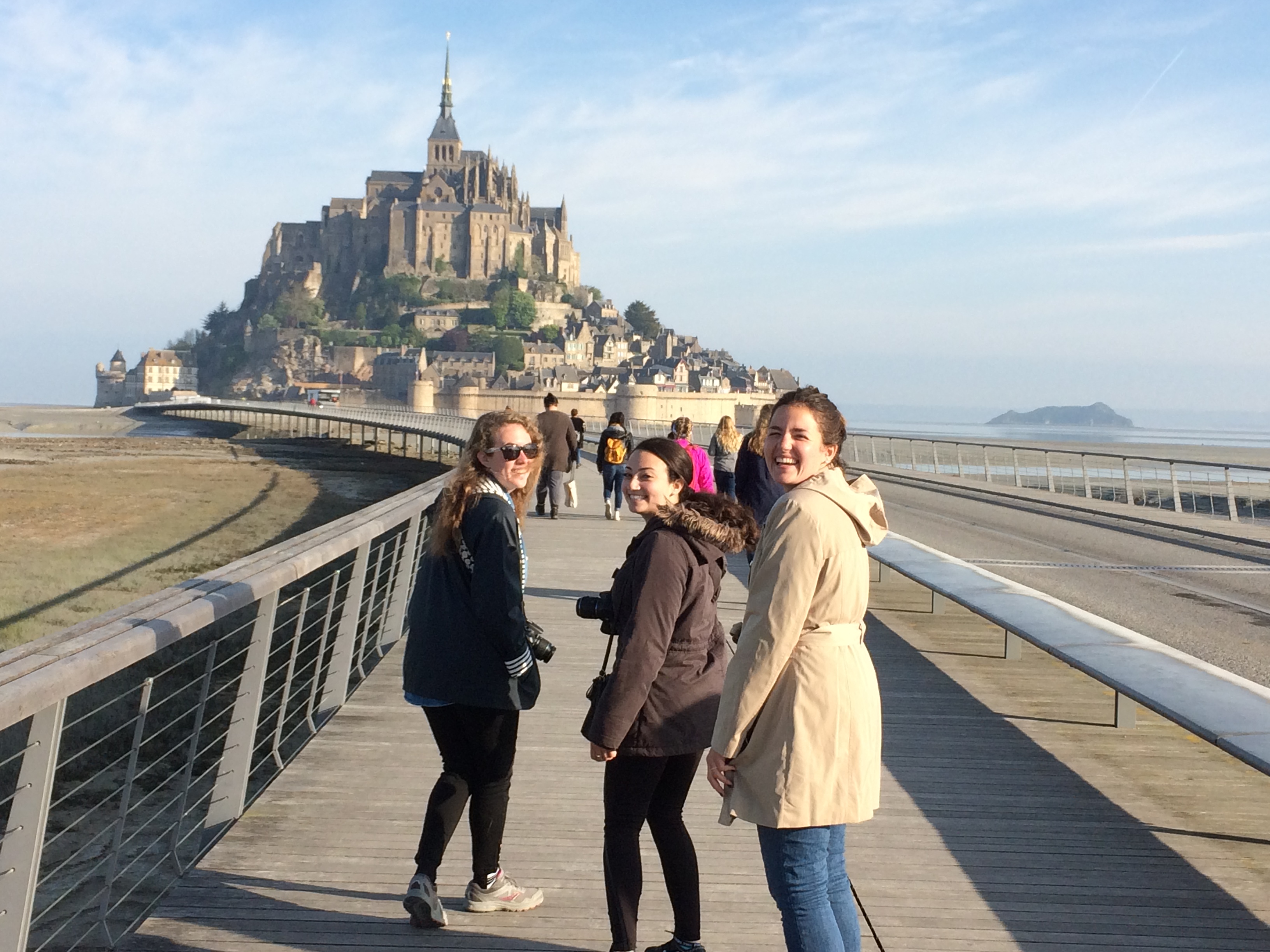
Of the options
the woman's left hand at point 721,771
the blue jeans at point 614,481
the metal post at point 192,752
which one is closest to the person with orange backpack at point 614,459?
the blue jeans at point 614,481

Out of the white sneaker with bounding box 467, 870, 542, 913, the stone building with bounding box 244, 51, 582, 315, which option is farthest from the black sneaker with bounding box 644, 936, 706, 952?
the stone building with bounding box 244, 51, 582, 315

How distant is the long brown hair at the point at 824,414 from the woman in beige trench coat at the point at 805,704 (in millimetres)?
81

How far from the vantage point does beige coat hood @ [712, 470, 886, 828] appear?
256cm

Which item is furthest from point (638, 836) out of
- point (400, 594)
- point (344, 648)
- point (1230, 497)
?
point (1230, 497)

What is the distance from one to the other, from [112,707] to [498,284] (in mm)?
127761

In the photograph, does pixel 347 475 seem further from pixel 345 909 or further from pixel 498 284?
pixel 498 284

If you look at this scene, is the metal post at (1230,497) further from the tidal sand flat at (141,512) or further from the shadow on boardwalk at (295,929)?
the shadow on boardwalk at (295,929)

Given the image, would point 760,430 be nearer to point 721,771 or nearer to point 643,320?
point 721,771

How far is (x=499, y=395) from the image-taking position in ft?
369

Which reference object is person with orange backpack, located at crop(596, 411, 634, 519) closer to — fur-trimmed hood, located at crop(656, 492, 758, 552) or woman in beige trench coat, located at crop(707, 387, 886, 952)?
fur-trimmed hood, located at crop(656, 492, 758, 552)

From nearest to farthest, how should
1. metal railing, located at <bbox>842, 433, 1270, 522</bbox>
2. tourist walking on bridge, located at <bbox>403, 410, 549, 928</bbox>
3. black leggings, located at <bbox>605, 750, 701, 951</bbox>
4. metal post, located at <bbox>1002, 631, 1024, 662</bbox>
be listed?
black leggings, located at <bbox>605, 750, 701, 951</bbox> < tourist walking on bridge, located at <bbox>403, 410, 549, 928</bbox> < metal post, located at <bbox>1002, 631, 1024, 662</bbox> < metal railing, located at <bbox>842, 433, 1270, 522</bbox>

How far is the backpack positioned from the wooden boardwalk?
6.56m

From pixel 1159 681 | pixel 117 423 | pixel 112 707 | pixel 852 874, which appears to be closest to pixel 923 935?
pixel 852 874

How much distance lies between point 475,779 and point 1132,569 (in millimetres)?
10197
